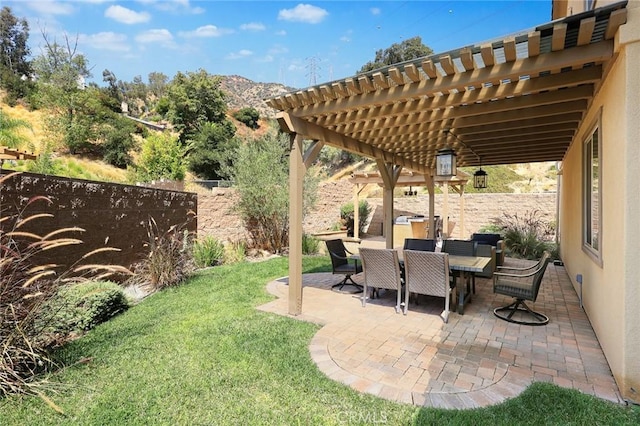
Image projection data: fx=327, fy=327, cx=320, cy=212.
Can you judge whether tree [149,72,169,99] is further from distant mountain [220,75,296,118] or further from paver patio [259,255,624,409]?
paver patio [259,255,624,409]

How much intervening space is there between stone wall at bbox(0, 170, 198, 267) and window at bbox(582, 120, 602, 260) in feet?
23.0

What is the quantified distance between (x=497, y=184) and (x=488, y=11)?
34.5ft

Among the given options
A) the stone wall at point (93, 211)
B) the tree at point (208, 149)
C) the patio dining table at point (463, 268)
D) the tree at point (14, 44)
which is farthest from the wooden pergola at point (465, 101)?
the tree at point (14, 44)

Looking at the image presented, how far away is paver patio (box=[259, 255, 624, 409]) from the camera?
276 centimetres

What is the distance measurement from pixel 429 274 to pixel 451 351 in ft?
3.92

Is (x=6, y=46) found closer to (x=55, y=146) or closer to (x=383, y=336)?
(x=55, y=146)

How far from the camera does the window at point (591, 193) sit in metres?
3.92

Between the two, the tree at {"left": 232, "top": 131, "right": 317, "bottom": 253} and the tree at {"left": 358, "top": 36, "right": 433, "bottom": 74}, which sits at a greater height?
the tree at {"left": 358, "top": 36, "right": 433, "bottom": 74}

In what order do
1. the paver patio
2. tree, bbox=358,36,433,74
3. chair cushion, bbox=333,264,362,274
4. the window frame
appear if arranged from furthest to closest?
tree, bbox=358,36,433,74, chair cushion, bbox=333,264,362,274, the window frame, the paver patio

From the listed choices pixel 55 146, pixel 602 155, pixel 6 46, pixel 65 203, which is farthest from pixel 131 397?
pixel 6 46

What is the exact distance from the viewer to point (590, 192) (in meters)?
4.53

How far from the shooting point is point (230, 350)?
3.50 metres

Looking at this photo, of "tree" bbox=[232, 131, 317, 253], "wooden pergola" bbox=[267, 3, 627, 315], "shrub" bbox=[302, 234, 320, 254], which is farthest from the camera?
"shrub" bbox=[302, 234, 320, 254]

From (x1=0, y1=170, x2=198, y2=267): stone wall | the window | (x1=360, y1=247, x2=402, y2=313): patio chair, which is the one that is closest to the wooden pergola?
the window
